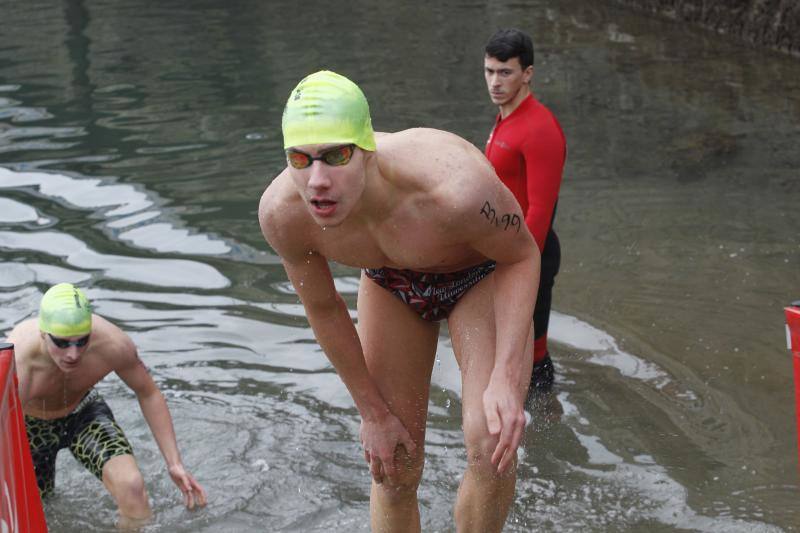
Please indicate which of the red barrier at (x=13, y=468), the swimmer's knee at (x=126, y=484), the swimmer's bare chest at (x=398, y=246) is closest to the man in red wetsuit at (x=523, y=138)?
the swimmer's bare chest at (x=398, y=246)

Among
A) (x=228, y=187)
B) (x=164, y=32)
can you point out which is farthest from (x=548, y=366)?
(x=164, y=32)

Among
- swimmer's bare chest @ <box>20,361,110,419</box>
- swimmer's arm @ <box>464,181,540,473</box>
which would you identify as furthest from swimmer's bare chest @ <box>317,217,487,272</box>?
swimmer's bare chest @ <box>20,361,110,419</box>

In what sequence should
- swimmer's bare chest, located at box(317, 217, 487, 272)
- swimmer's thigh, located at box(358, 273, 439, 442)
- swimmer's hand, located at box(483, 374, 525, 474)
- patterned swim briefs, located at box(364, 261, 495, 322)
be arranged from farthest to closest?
1. swimmer's thigh, located at box(358, 273, 439, 442)
2. patterned swim briefs, located at box(364, 261, 495, 322)
3. swimmer's bare chest, located at box(317, 217, 487, 272)
4. swimmer's hand, located at box(483, 374, 525, 474)

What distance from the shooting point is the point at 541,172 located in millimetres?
6117

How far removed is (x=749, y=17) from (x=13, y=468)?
1503 centimetres

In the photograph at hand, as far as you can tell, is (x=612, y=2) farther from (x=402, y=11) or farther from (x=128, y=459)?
(x=128, y=459)

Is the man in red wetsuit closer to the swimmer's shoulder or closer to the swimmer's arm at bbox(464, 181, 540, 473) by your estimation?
the swimmer's arm at bbox(464, 181, 540, 473)

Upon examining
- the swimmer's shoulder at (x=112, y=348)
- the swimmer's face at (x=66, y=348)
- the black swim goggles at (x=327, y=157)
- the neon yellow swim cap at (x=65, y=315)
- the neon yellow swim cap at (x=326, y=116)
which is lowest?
the swimmer's shoulder at (x=112, y=348)

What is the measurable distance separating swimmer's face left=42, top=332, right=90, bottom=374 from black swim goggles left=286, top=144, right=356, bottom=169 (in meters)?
2.69

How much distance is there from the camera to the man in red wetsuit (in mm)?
6109

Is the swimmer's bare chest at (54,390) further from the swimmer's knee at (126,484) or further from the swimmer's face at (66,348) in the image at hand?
the swimmer's knee at (126,484)

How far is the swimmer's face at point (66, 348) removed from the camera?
20.0 feet

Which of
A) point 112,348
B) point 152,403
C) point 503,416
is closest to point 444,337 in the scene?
point 152,403

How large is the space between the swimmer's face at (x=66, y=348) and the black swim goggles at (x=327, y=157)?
2688mm
